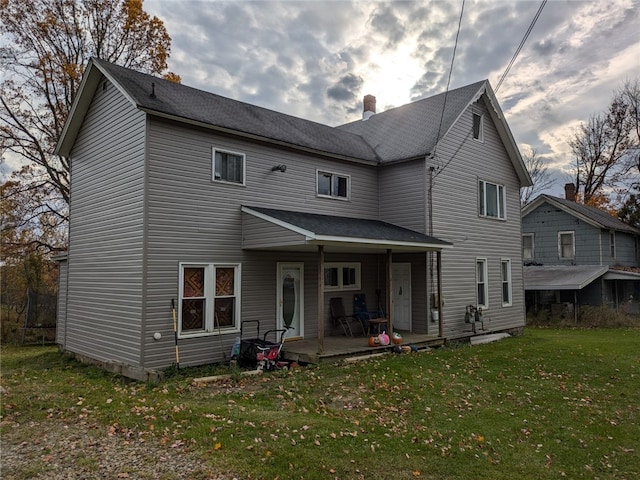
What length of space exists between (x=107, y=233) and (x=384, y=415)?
7.68 meters

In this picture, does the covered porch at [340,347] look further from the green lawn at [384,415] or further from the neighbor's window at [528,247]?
the neighbor's window at [528,247]

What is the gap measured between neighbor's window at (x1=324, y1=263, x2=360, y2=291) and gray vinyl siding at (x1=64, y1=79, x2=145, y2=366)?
5.22 m

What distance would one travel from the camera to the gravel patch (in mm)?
4523

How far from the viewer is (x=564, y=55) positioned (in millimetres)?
10602

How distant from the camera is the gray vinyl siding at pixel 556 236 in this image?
23.8 meters

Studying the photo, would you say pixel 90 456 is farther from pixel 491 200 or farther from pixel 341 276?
pixel 491 200

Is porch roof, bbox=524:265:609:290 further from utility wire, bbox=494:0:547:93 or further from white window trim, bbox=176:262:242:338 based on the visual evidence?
white window trim, bbox=176:262:242:338

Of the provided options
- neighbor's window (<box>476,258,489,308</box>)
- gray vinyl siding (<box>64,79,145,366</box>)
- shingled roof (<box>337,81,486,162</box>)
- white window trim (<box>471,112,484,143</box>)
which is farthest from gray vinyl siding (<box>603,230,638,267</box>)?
gray vinyl siding (<box>64,79,145,366</box>)

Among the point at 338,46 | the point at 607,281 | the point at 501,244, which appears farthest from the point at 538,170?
the point at 338,46

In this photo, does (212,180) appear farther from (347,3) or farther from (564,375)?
(564,375)

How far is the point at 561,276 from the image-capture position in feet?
70.0

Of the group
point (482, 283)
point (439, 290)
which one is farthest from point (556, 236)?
point (439, 290)

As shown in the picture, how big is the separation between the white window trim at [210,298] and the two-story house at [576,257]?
49.3 feet

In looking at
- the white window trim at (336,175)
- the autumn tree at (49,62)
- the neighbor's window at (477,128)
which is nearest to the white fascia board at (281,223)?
the white window trim at (336,175)
